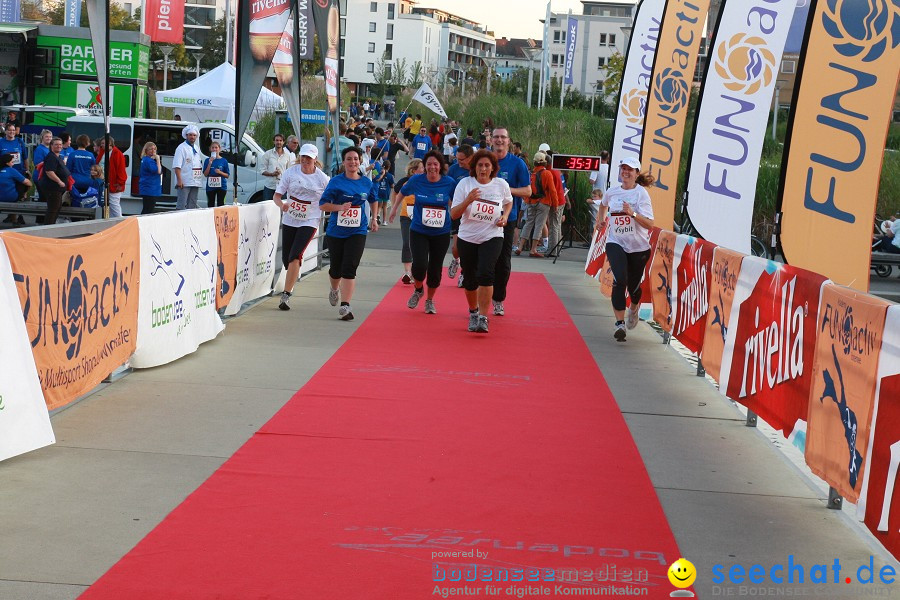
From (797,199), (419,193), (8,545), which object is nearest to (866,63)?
(797,199)

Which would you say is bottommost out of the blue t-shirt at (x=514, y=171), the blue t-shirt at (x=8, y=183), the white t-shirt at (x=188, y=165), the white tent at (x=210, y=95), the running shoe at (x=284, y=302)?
the running shoe at (x=284, y=302)

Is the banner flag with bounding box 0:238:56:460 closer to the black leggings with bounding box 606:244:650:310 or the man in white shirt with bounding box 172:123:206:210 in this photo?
the black leggings with bounding box 606:244:650:310

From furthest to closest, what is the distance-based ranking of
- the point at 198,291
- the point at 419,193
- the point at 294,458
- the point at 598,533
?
the point at 419,193
the point at 198,291
the point at 294,458
the point at 598,533

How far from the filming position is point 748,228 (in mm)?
11414

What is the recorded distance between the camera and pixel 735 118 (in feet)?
38.4

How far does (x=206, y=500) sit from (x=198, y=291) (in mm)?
4955

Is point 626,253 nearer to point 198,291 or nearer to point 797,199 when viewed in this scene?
point 797,199

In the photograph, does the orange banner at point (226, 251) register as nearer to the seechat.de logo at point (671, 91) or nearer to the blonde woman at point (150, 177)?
the seechat.de logo at point (671, 91)

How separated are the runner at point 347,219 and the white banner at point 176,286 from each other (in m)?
1.77

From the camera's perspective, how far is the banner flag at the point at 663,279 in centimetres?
1191

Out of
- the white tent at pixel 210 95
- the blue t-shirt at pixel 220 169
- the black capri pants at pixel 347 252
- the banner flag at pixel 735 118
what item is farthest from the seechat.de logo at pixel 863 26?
the white tent at pixel 210 95

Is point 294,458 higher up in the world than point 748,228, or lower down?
lower down

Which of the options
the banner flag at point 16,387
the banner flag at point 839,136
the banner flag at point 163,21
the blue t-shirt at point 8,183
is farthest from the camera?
the banner flag at point 163,21

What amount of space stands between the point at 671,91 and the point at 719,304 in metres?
7.68
